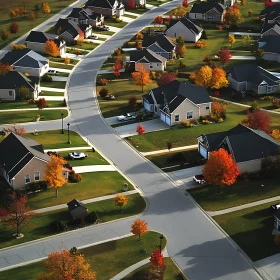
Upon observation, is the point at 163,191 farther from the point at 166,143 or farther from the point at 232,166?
the point at 166,143

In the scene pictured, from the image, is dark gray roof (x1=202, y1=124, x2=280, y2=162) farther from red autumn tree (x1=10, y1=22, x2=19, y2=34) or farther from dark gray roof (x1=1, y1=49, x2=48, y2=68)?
red autumn tree (x1=10, y1=22, x2=19, y2=34)

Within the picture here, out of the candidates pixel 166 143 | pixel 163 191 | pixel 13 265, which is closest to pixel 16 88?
pixel 166 143

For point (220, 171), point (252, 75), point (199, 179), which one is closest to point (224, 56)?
point (252, 75)

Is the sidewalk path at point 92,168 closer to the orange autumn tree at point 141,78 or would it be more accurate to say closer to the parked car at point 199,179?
the parked car at point 199,179

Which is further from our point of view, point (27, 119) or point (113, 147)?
point (27, 119)

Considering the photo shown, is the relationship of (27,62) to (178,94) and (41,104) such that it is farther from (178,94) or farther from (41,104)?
(178,94)

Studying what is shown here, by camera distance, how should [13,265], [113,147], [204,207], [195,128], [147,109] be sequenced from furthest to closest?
[147,109] → [195,128] → [113,147] → [204,207] → [13,265]

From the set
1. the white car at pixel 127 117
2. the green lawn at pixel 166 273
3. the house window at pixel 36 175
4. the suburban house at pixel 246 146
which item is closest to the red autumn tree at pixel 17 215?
the house window at pixel 36 175
